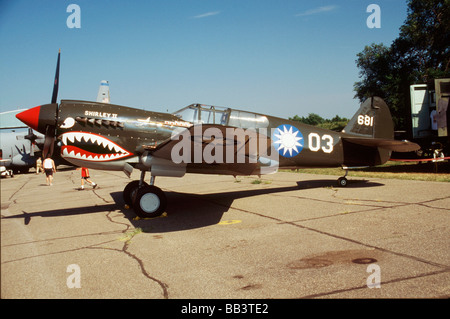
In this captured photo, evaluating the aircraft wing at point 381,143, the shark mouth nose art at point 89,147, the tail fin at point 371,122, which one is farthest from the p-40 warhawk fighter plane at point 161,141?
the tail fin at point 371,122

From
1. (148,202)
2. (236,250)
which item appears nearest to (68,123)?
(148,202)

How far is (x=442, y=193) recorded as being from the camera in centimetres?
734

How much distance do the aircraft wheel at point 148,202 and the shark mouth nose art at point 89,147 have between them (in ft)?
3.45

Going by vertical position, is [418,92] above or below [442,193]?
above

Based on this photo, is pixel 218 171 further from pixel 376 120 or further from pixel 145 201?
pixel 376 120

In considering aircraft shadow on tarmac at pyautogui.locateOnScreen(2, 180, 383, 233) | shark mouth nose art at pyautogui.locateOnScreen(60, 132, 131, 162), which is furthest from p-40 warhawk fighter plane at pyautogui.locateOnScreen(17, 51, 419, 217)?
aircraft shadow on tarmac at pyautogui.locateOnScreen(2, 180, 383, 233)

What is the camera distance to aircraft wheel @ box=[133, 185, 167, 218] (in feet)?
19.4

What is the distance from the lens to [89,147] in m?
6.22

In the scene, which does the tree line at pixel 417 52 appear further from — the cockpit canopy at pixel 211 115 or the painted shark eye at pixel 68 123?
the painted shark eye at pixel 68 123

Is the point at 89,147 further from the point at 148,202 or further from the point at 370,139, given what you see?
the point at 370,139

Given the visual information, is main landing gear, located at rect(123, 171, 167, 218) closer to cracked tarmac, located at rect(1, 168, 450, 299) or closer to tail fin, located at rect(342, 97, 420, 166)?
cracked tarmac, located at rect(1, 168, 450, 299)

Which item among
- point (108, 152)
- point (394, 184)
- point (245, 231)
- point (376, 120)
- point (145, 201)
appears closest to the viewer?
point (245, 231)
